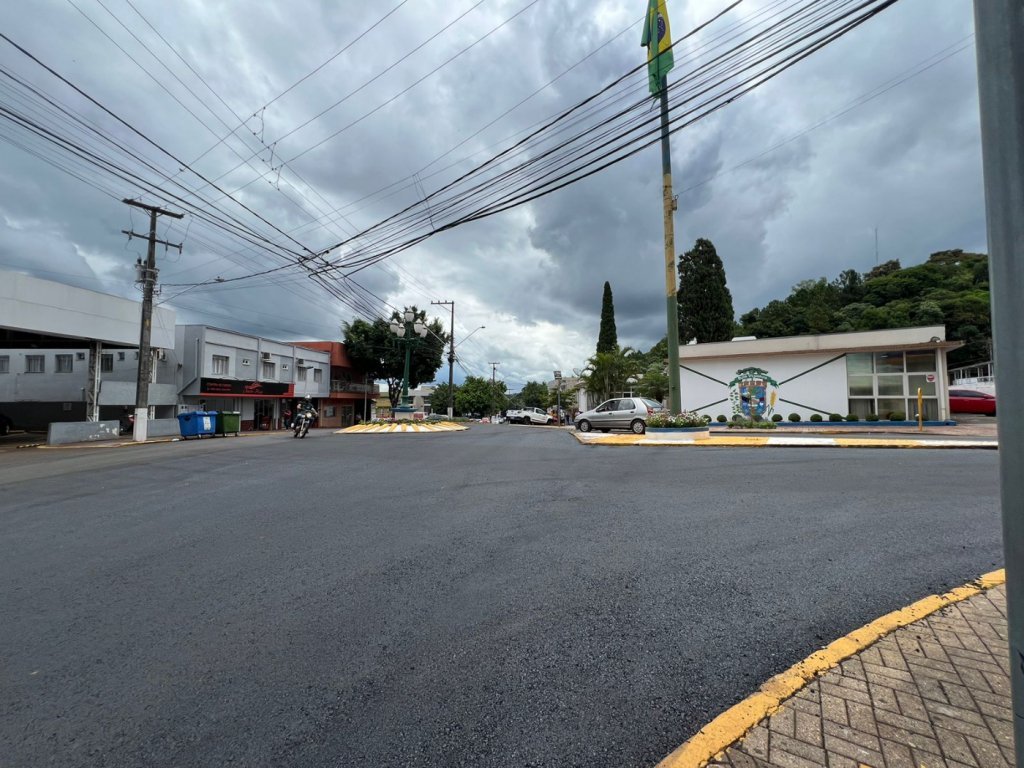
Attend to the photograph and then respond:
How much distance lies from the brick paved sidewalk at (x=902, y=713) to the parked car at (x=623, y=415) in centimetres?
1533

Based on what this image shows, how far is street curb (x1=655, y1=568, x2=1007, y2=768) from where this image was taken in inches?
77.2

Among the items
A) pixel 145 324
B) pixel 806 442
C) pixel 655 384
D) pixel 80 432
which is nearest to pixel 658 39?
pixel 806 442

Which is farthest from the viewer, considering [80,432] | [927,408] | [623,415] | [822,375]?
[822,375]

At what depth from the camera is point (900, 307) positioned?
4897 centimetres

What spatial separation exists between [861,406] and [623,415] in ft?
36.0

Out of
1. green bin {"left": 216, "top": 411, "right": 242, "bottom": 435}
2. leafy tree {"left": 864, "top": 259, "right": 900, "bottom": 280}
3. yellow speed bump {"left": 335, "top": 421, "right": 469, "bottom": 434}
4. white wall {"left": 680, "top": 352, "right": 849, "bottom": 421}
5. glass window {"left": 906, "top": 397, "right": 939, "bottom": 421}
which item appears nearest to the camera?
glass window {"left": 906, "top": 397, "right": 939, "bottom": 421}

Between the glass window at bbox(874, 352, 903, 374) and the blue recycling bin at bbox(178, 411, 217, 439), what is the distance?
93.4 feet

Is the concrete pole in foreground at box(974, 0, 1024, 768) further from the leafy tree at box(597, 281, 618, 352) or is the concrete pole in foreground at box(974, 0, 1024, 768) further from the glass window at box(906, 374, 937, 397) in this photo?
the leafy tree at box(597, 281, 618, 352)

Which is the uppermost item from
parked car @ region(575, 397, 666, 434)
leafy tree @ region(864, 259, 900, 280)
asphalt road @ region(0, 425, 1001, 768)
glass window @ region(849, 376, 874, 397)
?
leafy tree @ region(864, 259, 900, 280)

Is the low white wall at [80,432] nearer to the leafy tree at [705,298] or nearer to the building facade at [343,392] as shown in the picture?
the building facade at [343,392]

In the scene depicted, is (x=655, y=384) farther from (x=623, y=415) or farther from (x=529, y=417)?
(x=623, y=415)

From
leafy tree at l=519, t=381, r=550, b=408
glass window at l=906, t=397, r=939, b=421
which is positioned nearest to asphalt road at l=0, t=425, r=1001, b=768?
glass window at l=906, t=397, r=939, b=421

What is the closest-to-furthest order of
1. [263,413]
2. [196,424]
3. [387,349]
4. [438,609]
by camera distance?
[438,609], [196,424], [263,413], [387,349]

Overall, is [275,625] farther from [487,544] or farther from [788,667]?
[788,667]
